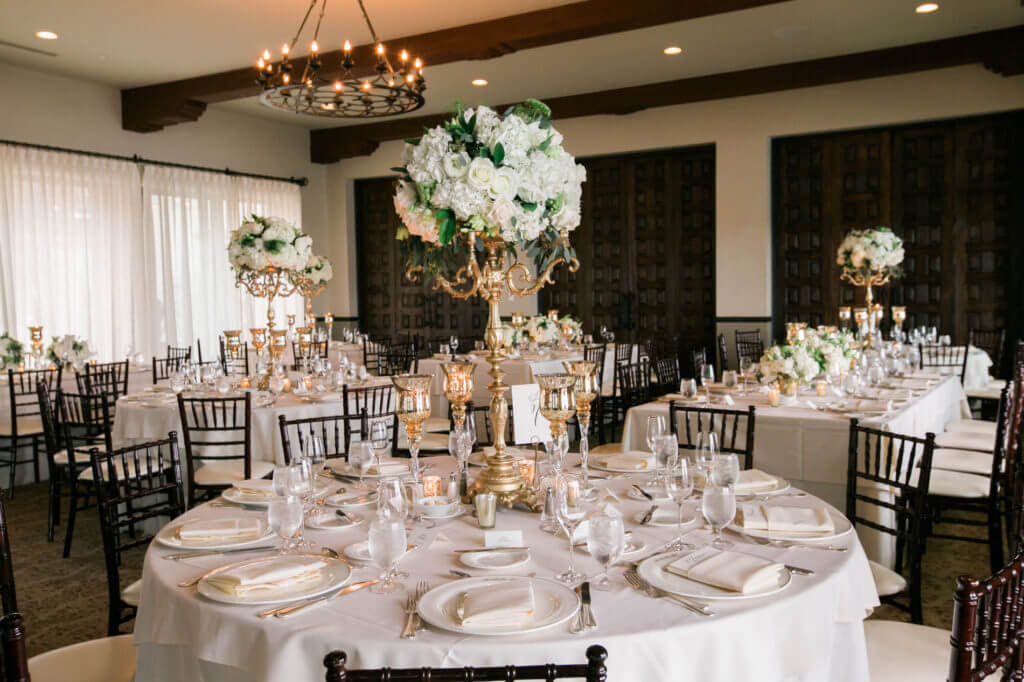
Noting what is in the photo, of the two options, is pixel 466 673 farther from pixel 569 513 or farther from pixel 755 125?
pixel 755 125

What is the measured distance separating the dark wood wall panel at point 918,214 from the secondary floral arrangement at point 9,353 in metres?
8.51

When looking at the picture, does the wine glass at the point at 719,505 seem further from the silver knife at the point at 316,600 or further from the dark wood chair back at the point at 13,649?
the dark wood chair back at the point at 13,649

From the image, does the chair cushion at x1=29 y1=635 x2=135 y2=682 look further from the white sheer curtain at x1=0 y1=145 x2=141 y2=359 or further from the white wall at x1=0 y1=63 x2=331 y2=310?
the white wall at x1=0 y1=63 x2=331 y2=310

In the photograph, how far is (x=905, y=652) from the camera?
2131mm

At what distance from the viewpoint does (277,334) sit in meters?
5.68

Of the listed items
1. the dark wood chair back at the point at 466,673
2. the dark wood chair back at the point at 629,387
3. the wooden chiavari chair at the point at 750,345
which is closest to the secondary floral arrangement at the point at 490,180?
the dark wood chair back at the point at 466,673

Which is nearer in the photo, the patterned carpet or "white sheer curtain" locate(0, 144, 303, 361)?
the patterned carpet

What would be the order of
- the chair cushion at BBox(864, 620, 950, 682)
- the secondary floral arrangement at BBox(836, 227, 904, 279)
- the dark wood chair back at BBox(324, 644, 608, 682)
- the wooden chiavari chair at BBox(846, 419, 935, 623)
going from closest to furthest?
the dark wood chair back at BBox(324, 644, 608, 682) → the chair cushion at BBox(864, 620, 950, 682) → the wooden chiavari chair at BBox(846, 419, 935, 623) → the secondary floral arrangement at BBox(836, 227, 904, 279)

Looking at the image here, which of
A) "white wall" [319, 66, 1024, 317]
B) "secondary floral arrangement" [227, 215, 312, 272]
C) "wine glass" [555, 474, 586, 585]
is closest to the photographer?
"wine glass" [555, 474, 586, 585]

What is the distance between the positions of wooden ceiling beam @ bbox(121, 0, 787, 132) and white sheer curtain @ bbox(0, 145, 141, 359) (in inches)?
32.2

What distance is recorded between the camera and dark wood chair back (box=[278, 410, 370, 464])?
3.17 meters

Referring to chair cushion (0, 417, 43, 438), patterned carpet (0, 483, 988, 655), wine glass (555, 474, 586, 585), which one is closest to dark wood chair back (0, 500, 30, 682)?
wine glass (555, 474, 586, 585)

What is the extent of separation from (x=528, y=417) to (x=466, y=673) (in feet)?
4.67

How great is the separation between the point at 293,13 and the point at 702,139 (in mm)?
5507
